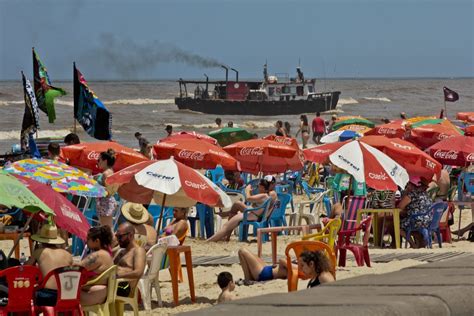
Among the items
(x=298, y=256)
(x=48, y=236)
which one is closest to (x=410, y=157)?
(x=298, y=256)

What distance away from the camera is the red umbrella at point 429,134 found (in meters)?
20.1

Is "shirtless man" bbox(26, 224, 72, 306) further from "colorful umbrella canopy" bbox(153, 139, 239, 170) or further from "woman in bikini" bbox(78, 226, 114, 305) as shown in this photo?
"colorful umbrella canopy" bbox(153, 139, 239, 170)

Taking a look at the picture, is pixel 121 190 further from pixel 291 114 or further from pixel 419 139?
pixel 291 114

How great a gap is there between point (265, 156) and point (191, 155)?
2.24m

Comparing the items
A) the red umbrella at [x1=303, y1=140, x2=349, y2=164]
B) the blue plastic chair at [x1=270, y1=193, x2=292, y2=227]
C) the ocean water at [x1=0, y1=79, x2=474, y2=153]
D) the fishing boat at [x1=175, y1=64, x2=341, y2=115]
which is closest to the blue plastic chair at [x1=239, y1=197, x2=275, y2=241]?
the blue plastic chair at [x1=270, y1=193, x2=292, y2=227]

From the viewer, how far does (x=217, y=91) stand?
63.9 m

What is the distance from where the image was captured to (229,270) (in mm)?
10797

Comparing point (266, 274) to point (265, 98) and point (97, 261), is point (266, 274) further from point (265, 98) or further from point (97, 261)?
point (265, 98)

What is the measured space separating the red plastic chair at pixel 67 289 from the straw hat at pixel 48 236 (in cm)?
61

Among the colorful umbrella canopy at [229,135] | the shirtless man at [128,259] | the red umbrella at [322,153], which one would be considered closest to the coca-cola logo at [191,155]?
the red umbrella at [322,153]

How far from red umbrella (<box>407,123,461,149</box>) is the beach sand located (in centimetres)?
624

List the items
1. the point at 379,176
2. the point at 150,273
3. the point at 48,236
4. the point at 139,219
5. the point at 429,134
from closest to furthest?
the point at 48,236
the point at 150,273
the point at 139,219
the point at 379,176
the point at 429,134

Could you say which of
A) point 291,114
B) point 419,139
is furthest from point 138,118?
point 419,139

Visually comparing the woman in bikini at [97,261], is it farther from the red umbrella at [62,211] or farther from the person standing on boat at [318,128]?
the person standing on boat at [318,128]
